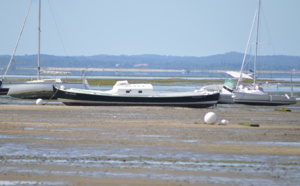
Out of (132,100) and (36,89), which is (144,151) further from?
(36,89)

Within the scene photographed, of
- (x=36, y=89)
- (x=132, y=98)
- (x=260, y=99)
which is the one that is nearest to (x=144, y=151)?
(x=132, y=98)

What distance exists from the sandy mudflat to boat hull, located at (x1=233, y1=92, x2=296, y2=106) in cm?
1476

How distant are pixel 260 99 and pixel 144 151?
28.4 meters

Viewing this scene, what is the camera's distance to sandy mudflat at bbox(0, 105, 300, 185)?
1434cm

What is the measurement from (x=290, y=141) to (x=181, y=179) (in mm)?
8704

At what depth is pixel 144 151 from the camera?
18375 millimetres

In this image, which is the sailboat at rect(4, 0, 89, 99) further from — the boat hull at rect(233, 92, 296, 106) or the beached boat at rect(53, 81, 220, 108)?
the boat hull at rect(233, 92, 296, 106)

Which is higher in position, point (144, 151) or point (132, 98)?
point (144, 151)

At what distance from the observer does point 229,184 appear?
13773mm

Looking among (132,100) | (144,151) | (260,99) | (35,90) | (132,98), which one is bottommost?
(260,99)

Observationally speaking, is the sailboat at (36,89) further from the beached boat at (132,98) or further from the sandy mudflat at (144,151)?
the sandy mudflat at (144,151)

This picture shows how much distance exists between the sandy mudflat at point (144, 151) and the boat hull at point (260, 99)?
1476cm

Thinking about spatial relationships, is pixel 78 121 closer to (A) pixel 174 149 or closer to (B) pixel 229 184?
(A) pixel 174 149

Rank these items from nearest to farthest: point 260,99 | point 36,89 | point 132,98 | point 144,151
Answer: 1. point 144,151
2. point 132,98
3. point 260,99
4. point 36,89
